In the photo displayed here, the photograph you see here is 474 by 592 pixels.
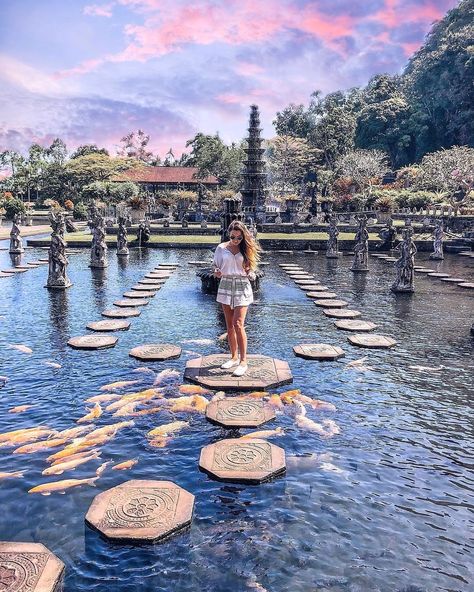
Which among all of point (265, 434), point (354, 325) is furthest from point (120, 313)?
point (265, 434)

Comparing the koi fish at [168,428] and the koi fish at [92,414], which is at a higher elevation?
the koi fish at [92,414]

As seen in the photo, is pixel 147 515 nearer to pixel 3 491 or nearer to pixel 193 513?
pixel 193 513

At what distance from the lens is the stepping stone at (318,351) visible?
905cm

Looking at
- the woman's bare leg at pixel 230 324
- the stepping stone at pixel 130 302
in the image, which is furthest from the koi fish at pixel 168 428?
the stepping stone at pixel 130 302

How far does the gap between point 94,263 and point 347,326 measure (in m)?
13.0

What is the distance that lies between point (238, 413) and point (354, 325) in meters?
5.70

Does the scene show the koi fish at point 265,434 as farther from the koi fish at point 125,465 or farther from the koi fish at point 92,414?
the koi fish at point 92,414

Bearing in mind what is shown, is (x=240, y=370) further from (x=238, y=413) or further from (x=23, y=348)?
(x=23, y=348)

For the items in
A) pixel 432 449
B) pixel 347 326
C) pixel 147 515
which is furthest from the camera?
pixel 347 326

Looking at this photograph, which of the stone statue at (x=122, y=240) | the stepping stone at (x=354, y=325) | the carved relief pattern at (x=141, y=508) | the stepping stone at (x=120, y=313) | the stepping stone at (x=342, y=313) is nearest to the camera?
the carved relief pattern at (x=141, y=508)

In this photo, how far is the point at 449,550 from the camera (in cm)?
407

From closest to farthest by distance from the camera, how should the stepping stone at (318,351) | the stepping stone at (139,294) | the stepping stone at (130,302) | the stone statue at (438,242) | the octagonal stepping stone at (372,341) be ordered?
the stepping stone at (318,351) → the octagonal stepping stone at (372,341) → the stepping stone at (130,302) → the stepping stone at (139,294) → the stone statue at (438,242)

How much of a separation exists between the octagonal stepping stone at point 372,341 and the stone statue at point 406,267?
6068 mm

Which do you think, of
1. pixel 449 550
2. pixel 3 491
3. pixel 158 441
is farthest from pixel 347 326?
pixel 3 491
